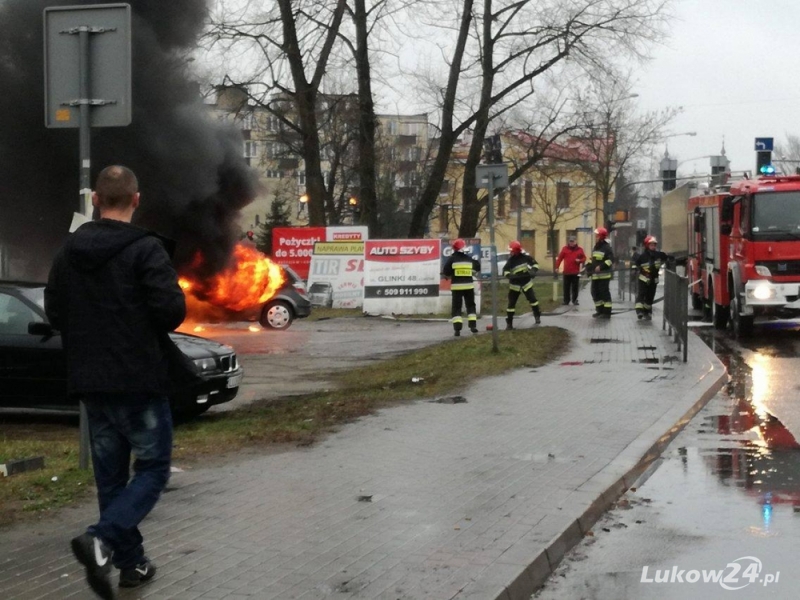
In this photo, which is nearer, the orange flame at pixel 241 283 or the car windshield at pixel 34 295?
the car windshield at pixel 34 295

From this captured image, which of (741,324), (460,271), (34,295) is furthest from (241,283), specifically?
(34,295)

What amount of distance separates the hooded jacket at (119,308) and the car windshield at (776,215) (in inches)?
643

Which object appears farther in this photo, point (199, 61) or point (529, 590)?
point (199, 61)

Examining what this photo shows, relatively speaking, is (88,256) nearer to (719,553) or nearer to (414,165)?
(719,553)

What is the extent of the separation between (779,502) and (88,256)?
15.5 ft

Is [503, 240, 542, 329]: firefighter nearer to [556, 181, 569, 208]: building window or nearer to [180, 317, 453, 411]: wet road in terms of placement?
[180, 317, 453, 411]: wet road

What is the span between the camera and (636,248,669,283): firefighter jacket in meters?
23.6

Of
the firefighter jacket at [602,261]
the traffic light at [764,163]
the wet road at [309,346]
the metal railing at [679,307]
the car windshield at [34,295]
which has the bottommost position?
the wet road at [309,346]

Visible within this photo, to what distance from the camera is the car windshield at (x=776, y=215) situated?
771 inches

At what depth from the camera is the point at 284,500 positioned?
23.2 ft

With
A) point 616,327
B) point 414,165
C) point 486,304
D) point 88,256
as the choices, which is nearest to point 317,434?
point 88,256

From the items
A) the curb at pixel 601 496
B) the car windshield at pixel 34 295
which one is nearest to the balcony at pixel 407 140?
the car windshield at pixel 34 295

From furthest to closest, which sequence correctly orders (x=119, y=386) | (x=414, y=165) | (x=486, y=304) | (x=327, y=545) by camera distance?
(x=414, y=165) → (x=486, y=304) → (x=327, y=545) → (x=119, y=386)

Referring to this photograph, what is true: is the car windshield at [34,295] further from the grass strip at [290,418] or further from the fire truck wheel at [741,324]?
the fire truck wheel at [741,324]
